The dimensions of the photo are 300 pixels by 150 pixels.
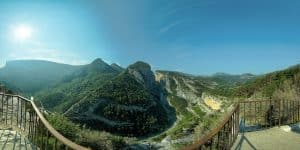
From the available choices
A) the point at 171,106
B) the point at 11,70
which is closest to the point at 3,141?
the point at 171,106

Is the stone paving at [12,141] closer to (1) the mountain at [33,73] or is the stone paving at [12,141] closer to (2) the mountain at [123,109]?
(2) the mountain at [123,109]

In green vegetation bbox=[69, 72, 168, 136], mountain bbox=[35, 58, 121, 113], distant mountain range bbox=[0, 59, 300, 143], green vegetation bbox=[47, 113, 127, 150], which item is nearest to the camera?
green vegetation bbox=[47, 113, 127, 150]

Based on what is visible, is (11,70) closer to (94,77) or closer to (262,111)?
(94,77)

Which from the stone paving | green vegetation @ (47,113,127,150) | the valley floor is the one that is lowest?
green vegetation @ (47,113,127,150)

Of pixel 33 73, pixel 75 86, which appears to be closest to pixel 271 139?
pixel 75 86

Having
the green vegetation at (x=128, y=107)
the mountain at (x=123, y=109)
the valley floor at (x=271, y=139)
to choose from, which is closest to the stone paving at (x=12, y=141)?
the valley floor at (x=271, y=139)

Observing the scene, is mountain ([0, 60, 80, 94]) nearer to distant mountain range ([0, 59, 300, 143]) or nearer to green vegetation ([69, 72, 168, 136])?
distant mountain range ([0, 59, 300, 143])

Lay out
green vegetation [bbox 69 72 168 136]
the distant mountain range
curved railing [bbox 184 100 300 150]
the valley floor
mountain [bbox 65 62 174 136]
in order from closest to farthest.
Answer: curved railing [bbox 184 100 300 150] → the valley floor → the distant mountain range → mountain [bbox 65 62 174 136] → green vegetation [bbox 69 72 168 136]

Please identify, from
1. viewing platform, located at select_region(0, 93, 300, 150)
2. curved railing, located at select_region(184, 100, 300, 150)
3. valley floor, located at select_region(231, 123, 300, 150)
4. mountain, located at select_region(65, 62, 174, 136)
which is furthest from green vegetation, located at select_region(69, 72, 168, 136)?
viewing platform, located at select_region(0, 93, 300, 150)
